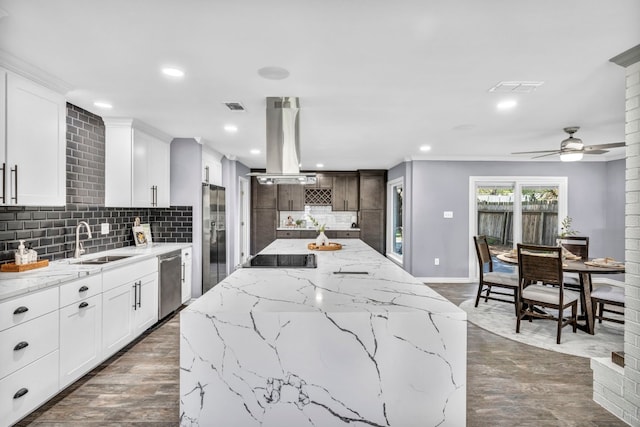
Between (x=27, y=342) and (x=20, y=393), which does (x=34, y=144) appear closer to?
(x=27, y=342)

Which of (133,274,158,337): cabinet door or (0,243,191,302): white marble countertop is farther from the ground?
(0,243,191,302): white marble countertop

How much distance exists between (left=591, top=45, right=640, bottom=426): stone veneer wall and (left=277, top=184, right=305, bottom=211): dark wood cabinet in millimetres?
6416

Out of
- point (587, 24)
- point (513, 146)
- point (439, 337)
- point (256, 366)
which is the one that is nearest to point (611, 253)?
point (513, 146)

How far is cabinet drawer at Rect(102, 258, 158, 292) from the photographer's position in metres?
2.80

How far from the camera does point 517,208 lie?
19.6ft

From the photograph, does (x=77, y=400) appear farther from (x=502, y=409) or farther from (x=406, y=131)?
(x=406, y=131)

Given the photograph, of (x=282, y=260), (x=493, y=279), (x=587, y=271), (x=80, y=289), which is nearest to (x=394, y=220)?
(x=493, y=279)

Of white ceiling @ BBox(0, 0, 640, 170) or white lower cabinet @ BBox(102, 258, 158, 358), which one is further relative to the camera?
white lower cabinet @ BBox(102, 258, 158, 358)

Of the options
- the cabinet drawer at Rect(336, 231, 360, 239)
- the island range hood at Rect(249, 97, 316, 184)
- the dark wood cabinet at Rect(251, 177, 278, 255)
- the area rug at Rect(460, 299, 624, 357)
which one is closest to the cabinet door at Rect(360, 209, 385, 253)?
the cabinet drawer at Rect(336, 231, 360, 239)

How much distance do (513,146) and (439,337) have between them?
4.41m

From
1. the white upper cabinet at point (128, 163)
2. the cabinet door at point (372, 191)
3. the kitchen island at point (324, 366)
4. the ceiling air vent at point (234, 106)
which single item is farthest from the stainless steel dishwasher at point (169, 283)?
the cabinet door at point (372, 191)

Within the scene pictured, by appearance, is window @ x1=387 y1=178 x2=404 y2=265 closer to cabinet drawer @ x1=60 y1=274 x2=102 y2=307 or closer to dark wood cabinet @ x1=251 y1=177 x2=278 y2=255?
dark wood cabinet @ x1=251 y1=177 x2=278 y2=255

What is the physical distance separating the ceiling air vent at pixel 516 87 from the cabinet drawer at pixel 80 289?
3448 mm

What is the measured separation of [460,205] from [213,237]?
423cm
